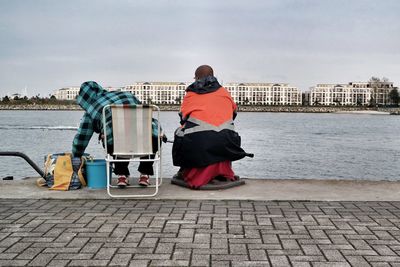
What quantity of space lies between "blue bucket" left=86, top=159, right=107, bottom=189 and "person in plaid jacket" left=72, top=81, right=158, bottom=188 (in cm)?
17

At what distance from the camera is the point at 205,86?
6590 mm

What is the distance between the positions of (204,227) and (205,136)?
1.95m

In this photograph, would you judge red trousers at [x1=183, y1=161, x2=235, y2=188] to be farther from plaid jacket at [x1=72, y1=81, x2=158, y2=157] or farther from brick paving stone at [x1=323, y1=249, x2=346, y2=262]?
brick paving stone at [x1=323, y1=249, x2=346, y2=262]

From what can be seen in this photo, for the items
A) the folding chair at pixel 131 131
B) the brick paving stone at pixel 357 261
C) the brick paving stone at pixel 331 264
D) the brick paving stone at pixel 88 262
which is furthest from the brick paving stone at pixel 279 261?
the folding chair at pixel 131 131

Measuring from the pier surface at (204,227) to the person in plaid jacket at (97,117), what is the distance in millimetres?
435

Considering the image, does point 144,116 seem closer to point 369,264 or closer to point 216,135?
point 216,135

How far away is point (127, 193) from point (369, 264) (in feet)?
11.0

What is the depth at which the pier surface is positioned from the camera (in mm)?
3602

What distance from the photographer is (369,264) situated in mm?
Result: 3463

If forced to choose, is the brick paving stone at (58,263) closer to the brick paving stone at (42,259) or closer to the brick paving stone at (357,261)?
the brick paving stone at (42,259)

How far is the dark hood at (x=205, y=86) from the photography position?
21.5 feet

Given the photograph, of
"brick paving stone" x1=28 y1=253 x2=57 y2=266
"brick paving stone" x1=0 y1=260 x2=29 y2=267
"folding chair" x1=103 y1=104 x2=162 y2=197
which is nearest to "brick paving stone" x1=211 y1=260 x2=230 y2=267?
"brick paving stone" x1=28 y1=253 x2=57 y2=266

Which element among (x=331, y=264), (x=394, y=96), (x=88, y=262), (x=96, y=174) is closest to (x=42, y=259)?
(x=88, y=262)

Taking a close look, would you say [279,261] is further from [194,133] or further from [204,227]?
[194,133]
